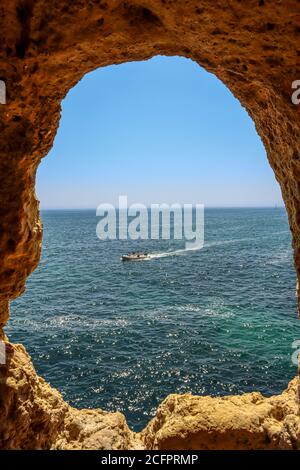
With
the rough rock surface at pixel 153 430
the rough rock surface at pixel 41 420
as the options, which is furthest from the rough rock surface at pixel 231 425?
the rough rock surface at pixel 41 420

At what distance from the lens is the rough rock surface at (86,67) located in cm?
609

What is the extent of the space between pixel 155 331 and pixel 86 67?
2374cm

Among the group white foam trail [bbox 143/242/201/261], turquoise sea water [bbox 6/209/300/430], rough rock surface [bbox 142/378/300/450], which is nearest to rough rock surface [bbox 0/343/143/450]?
rough rock surface [bbox 142/378/300/450]

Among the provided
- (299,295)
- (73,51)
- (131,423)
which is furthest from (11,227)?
(131,423)

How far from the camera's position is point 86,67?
780 centimetres

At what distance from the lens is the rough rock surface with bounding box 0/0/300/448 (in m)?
6.09

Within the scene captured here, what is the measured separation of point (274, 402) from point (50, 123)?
10632 mm

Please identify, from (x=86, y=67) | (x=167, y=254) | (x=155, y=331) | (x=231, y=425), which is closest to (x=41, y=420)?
(x=231, y=425)

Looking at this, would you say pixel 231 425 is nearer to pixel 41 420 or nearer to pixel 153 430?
pixel 153 430

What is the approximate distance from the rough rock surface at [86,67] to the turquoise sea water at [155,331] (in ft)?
40.0

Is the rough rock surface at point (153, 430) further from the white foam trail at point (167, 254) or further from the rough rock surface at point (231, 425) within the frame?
the white foam trail at point (167, 254)

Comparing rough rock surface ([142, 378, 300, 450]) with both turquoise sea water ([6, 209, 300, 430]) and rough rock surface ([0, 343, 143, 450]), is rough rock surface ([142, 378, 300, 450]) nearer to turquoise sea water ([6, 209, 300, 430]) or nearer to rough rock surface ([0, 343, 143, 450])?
rough rock surface ([0, 343, 143, 450])
